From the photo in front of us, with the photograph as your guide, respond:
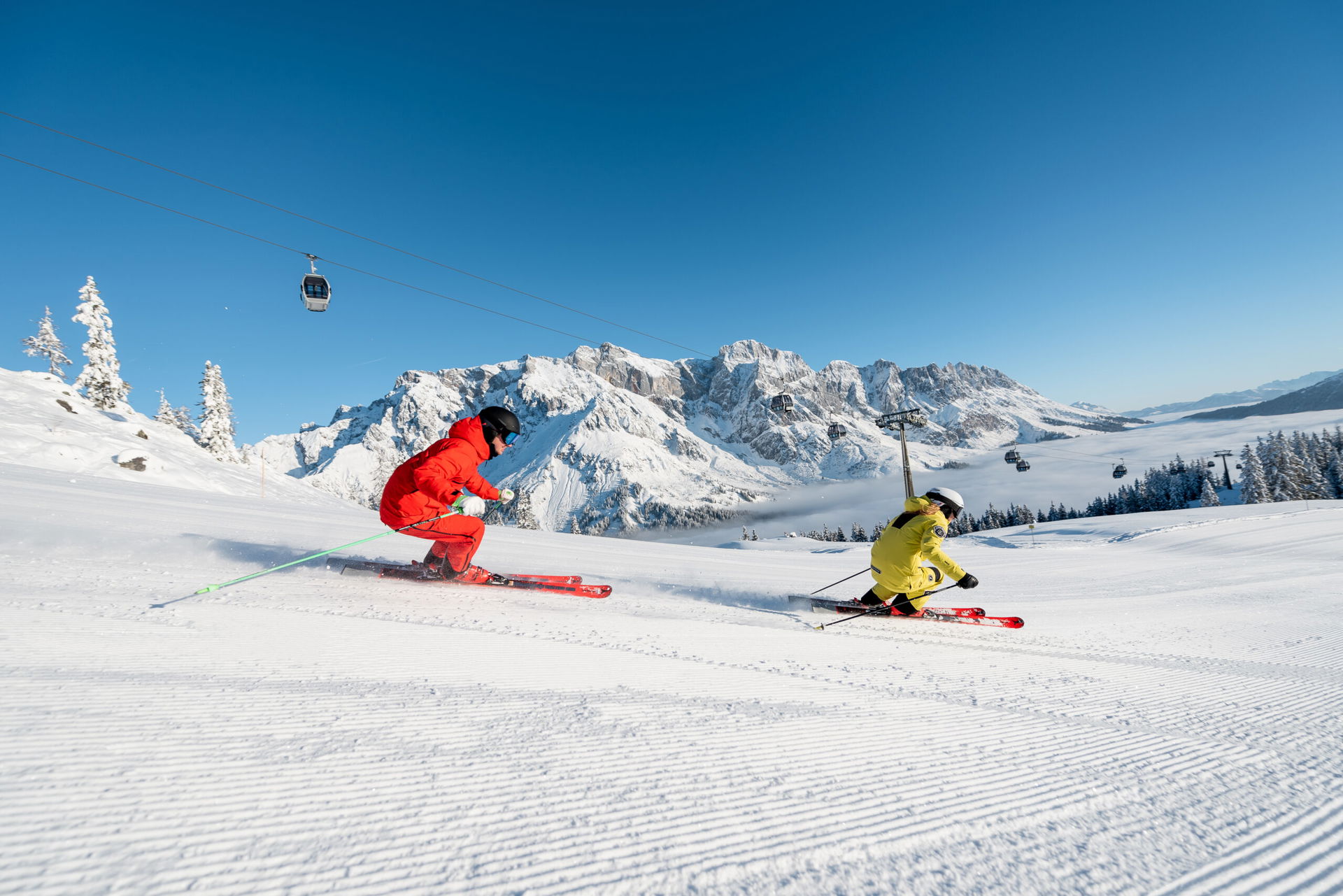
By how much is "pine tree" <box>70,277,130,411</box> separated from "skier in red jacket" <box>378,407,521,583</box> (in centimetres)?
4540

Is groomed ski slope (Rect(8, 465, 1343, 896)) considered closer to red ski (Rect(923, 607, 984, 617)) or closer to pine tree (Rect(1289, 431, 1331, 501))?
red ski (Rect(923, 607, 984, 617))

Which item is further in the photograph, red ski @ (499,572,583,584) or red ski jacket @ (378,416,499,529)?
red ski @ (499,572,583,584)

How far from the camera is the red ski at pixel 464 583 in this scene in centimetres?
620

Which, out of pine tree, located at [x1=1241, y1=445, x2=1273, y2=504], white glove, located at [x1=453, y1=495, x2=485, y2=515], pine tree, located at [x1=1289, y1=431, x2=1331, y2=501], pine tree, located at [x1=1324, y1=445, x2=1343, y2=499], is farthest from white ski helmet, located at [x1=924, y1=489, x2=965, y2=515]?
pine tree, located at [x1=1324, y1=445, x2=1343, y2=499]

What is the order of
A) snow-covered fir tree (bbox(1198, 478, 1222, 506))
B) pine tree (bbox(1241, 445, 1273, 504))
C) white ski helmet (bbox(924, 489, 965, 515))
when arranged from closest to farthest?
white ski helmet (bbox(924, 489, 965, 515))
pine tree (bbox(1241, 445, 1273, 504))
snow-covered fir tree (bbox(1198, 478, 1222, 506))

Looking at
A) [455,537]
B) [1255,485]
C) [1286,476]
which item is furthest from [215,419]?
[1286,476]

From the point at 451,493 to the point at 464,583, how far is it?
4.16ft

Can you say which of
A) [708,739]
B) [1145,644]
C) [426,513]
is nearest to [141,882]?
[708,739]

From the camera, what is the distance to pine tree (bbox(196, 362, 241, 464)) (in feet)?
147

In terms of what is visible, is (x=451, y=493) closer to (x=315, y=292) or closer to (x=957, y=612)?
(x=957, y=612)

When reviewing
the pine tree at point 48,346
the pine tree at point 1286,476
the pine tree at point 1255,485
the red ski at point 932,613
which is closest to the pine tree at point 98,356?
the pine tree at point 48,346

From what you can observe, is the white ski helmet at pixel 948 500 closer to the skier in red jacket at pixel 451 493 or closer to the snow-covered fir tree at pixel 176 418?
the skier in red jacket at pixel 451 493

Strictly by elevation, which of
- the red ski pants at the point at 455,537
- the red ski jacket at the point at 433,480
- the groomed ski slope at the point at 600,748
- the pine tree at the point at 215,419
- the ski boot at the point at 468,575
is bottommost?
the groomed ski slope at the point at 600,748

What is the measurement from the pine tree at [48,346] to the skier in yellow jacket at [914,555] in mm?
55820
